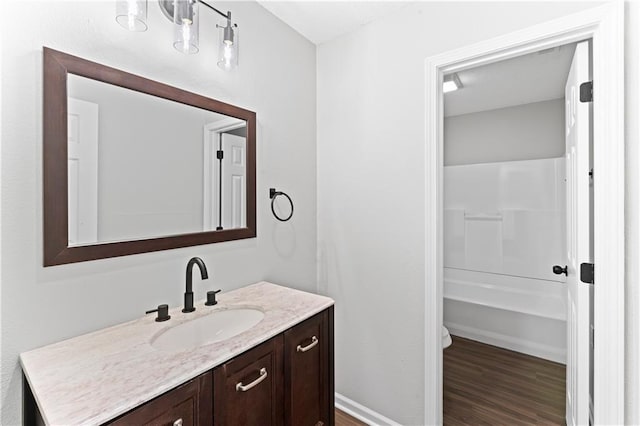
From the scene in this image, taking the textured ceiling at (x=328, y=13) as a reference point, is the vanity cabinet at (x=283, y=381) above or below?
below

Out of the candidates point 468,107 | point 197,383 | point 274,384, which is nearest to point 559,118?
point 468,107

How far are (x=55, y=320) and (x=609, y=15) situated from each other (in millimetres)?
2359

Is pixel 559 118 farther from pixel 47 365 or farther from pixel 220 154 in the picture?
pixel 47 365

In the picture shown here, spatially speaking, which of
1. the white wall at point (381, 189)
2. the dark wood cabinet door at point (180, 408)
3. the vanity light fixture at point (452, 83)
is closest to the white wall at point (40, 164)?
the white wall at point (381, 189)

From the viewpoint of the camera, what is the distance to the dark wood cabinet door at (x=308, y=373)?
121 centimetres

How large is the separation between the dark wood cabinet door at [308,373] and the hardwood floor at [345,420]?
0.57m

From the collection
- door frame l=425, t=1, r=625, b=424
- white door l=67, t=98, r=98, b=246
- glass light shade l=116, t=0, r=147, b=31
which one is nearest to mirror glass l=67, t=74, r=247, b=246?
white door l=67, t=98, r=98, b=246

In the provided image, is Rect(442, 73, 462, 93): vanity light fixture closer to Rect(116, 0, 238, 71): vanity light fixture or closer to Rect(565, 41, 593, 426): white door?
Rect(565, 41, 593, 426): white door

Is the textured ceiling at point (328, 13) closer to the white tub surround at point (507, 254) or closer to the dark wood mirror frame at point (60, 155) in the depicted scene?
the dark wood mirror frame at point (60, 155)

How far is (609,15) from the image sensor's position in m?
1.20

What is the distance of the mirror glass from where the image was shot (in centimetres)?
109

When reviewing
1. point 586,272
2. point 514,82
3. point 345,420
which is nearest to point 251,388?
point 345,420

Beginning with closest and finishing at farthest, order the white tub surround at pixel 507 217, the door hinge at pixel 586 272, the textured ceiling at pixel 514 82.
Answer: the door hinge at pixel 586 272
the textured ceiling at pixel 514 82
the white tub surround at pixel 507 217

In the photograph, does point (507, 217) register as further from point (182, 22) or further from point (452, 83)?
point (182, 22)
